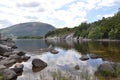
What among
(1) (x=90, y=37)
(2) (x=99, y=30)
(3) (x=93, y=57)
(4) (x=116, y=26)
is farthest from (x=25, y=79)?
(1) (x=90, y=37)

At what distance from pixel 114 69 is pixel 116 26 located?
107863mm

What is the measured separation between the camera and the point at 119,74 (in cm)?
2680

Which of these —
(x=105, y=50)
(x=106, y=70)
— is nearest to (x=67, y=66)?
(x=106, y=70)

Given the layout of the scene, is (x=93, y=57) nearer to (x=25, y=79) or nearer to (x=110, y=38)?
(x=25, y=79)

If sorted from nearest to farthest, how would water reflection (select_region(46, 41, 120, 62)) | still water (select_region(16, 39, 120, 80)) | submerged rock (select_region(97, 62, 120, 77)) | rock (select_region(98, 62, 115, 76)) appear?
still water (select_region(16, 39, 120, 80))
submerged rock (select_region(97, 62, 120, 77))
rock (select_region(98, 62, 115, 76))
water reflection (select_region(46, 41, 120, 62))

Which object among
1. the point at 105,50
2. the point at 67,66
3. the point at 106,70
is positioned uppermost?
the point at 106,70

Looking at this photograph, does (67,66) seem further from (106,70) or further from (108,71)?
(108,71)

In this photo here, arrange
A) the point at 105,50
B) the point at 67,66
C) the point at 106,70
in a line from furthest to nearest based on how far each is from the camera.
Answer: the point at 105,50 → the point at 67,66 → the point at 106,70

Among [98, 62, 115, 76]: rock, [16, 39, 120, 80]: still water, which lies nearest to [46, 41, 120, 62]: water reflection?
[16, 39, 120, 80]: still water

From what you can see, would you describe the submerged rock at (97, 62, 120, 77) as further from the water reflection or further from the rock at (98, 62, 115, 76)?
the water reflection

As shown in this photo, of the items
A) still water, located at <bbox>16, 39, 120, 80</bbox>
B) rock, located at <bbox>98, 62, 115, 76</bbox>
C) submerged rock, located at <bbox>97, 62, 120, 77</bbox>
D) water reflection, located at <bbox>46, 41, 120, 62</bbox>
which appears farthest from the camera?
water reflection, located at <bbox>46, 41, 120, 62</bbox>

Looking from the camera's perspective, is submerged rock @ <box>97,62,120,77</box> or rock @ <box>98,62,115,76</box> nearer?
submerged rock @ <box>97,62,120,77</box>

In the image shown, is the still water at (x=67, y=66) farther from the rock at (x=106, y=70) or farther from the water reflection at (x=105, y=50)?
the rock at (x=106, y=70)

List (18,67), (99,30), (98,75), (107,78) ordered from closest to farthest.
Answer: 1. (107,78)
2. (98,75)
3. (18,67)
4. (99,30)
